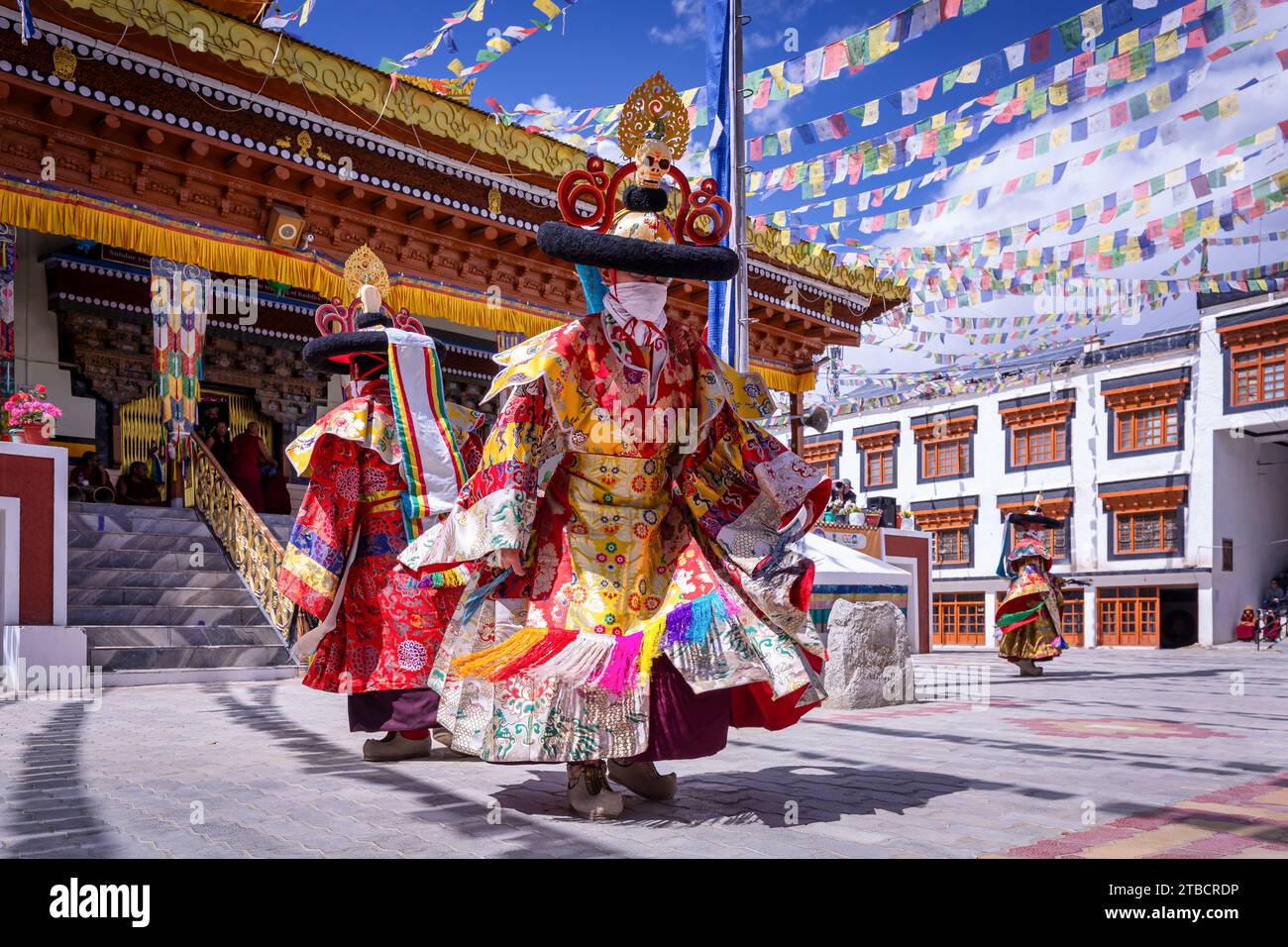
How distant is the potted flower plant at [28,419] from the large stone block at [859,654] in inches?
273

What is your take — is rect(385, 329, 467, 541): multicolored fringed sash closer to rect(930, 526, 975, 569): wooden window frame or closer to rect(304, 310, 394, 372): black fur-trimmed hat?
rect(304, 310, 394, 372): black fur-trimmed hat

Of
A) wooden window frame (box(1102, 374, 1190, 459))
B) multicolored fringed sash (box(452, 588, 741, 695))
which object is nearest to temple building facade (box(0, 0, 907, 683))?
multicolored fringed sash (box(452, 588, 741, 695))

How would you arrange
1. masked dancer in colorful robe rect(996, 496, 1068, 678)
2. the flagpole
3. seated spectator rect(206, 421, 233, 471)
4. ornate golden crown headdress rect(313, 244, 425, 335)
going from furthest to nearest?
seated spectator rect(206, 421, 233, 471) → masked dancer in colorful robe rect(996, 496, 1068, 678) → the flagpole → ornate golden crown headdress rect(313, 244, 425, 335)

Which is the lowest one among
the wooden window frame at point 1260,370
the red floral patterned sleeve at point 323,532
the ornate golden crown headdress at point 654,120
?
the red floral patterned sleeve at point 323,532

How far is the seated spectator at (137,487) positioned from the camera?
489 inches

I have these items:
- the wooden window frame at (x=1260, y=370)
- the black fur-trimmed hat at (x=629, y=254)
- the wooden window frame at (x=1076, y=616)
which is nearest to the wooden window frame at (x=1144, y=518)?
the wooden window frame at (x=1076, y=616)

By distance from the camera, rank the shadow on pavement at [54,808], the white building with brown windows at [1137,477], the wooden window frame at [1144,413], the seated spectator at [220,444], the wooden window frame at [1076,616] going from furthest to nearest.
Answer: the wooden window frame at [1076,616] → the wooden window frame at [1144,413] → the white building with brown windows at [1137,477] → the seated spectator at [220,444] → the shadow on pavement at [54,808]

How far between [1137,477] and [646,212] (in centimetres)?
2924

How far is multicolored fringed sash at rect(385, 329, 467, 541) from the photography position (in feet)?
16.1

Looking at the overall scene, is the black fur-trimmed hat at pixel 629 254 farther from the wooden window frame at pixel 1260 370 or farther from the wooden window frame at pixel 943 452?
the wooden window frame at pixel 943 452

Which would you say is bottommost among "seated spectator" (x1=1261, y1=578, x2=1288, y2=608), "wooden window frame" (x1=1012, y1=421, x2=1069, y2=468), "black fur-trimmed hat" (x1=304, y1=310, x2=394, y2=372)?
"seated spectator" (x1=1261, y1=578, x2=1288, y2=608)

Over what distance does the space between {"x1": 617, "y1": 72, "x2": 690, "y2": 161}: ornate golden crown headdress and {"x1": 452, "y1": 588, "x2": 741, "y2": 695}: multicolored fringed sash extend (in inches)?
71.0

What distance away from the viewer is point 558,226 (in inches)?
144
